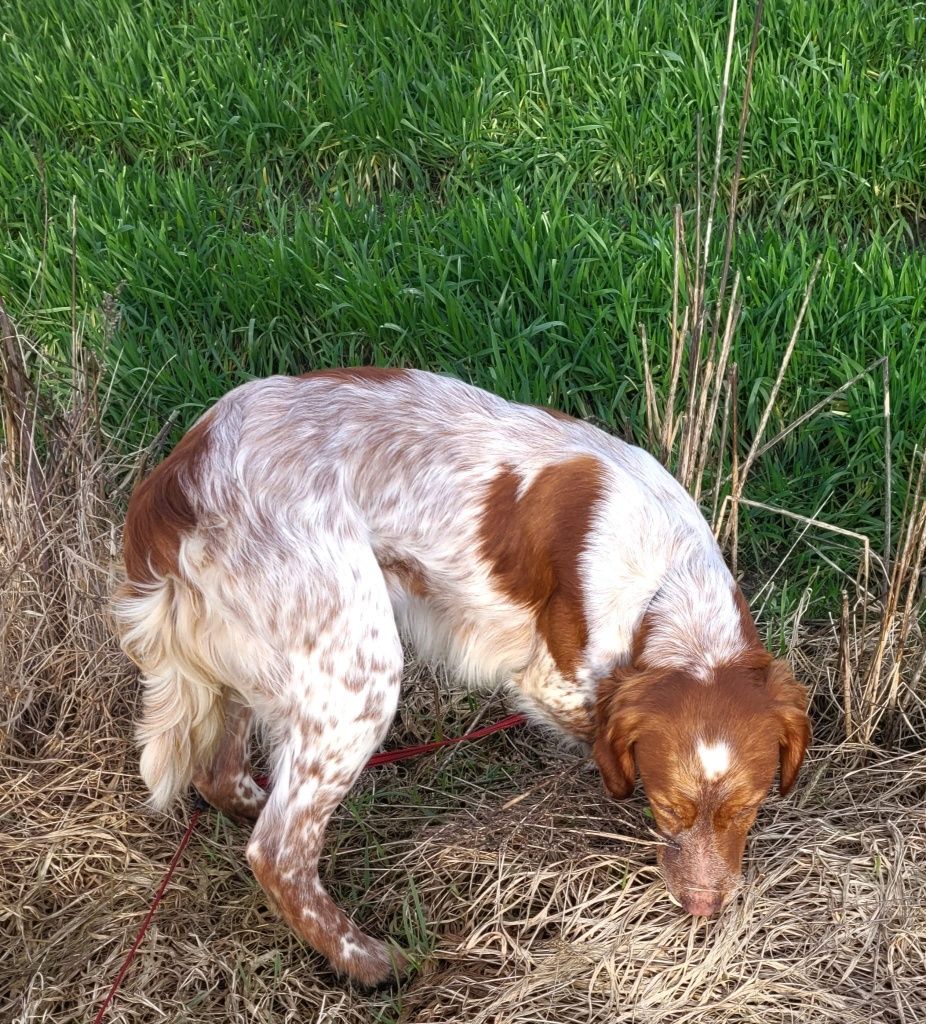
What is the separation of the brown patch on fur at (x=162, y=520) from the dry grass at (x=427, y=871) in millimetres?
766

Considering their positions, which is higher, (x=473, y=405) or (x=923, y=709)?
(x=473, y=405)

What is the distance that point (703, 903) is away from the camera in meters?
2.62

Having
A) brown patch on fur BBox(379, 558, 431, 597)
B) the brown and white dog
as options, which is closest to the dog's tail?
the brown and white dog

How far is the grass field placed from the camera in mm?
2822

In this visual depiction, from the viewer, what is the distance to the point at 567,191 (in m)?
4.59

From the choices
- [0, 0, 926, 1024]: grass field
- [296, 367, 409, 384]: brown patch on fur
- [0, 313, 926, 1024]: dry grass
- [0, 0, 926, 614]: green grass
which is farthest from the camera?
[0, 0, 926, 614]: green grass

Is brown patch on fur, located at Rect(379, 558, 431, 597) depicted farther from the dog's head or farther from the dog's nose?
the dog's nose

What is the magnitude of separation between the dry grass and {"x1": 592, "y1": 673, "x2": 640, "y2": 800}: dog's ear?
1.32 ft

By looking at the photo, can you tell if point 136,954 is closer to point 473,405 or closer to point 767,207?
point 473,405

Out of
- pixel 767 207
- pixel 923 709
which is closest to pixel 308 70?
pixel 767 207

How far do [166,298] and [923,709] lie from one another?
281cm

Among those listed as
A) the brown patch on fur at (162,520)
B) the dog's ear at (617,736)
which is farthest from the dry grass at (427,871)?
the brown patch on fur at (162,520)

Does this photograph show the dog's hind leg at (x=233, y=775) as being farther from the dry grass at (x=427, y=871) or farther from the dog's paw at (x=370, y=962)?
the dog's paw at (x=370, y=962)

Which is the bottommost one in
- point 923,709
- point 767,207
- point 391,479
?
point 923,709
